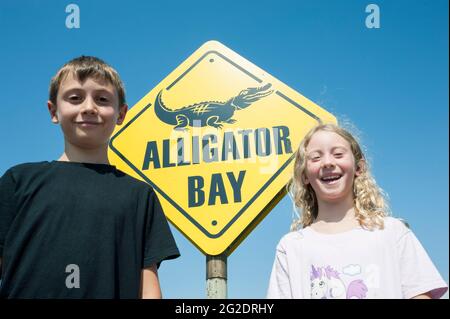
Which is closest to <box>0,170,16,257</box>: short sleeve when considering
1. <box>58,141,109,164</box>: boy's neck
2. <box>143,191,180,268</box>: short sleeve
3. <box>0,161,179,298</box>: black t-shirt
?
<box>0,161,179,298</box>: black t-shirt

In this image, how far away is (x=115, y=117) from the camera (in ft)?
7.10

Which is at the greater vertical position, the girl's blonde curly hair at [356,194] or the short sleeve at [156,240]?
the girl's blonde curly hair at [356,194]

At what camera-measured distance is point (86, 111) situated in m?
2.08

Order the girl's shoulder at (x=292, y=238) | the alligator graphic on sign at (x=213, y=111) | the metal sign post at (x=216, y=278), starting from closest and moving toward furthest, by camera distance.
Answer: the girl's shoulder at (x=292, y=238)
the metal sign post at (x=216, y=278)
the alligator graphic on sign at (x=213, y=111)

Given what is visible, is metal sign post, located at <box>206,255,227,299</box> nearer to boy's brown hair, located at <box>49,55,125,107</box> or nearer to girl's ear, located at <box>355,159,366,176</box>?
girl's ear, located at <box>355,159,366,176</box>

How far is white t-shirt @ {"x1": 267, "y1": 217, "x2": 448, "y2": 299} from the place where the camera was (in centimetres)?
203

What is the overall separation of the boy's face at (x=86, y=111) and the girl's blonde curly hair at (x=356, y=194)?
2.79 feet

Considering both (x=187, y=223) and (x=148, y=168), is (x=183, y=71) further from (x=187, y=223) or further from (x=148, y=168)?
(x=187, y=223)

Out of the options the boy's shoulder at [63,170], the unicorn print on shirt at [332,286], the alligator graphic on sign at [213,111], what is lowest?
the unicorn print on shirt at [332,286]

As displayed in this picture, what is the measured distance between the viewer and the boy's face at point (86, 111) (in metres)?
2.09

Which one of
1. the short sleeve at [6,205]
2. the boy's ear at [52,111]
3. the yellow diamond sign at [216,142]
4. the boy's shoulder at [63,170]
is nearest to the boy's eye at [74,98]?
the boy's ear at [52,111]

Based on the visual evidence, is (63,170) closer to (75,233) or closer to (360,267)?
(75,233)

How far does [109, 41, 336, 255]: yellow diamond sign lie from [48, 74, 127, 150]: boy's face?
0.84m

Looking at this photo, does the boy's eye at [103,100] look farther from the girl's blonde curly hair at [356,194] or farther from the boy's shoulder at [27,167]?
the girl's blonde curly hair at [356,194]
